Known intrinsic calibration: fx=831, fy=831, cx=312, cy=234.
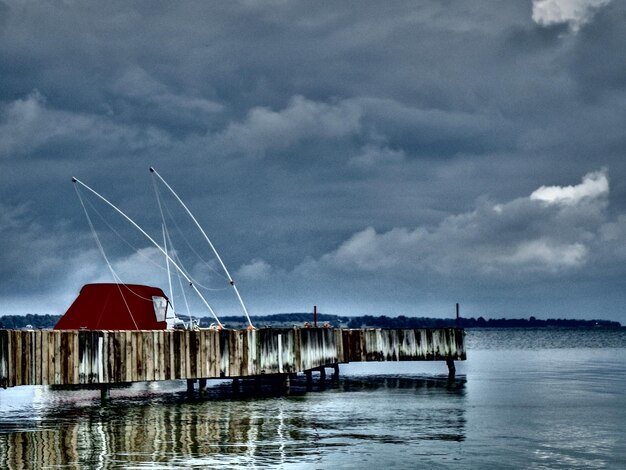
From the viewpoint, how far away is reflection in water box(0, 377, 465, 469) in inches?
1007

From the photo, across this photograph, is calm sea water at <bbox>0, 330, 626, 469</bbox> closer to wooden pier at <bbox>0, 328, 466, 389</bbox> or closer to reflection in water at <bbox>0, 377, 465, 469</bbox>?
reflection in water at <bbox>0, 377, 465, 469</bbox>

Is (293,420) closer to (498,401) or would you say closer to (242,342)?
(242,342)

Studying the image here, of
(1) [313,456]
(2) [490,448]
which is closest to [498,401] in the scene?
(2) [490,448]

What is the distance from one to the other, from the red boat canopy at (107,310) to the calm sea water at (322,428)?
4486 millimetres

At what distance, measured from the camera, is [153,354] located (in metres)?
40.2

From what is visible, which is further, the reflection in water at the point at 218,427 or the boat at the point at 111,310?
the boat at the point at 111,310

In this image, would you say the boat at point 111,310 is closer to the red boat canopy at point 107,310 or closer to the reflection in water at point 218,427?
the red boat canopy at point 107,310

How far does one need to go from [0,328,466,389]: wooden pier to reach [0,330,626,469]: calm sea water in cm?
181

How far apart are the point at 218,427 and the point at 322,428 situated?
163 inches

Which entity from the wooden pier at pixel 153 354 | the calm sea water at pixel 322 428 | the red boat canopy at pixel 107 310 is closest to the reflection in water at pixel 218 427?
the calm sea water at pixel 322 428

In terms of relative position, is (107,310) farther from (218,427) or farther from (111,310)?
(218,427)

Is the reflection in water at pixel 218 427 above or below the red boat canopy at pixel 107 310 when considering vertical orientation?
below

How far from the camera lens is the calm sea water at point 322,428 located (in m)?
25.3

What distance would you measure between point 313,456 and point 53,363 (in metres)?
16.2
